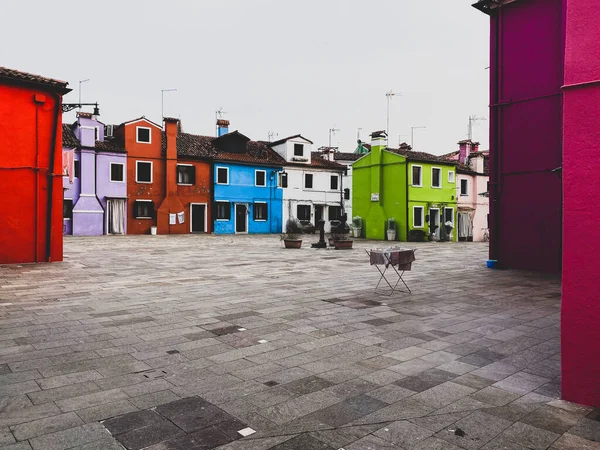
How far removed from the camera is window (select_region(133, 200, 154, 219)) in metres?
30.5

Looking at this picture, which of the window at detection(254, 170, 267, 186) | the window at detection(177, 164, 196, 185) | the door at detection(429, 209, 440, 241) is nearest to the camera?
the door at detection(429, 209, 440, 241)

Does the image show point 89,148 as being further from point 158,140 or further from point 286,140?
point 286,140

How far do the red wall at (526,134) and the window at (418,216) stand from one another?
1694 centimetres

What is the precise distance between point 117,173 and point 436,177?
2166 centimetres

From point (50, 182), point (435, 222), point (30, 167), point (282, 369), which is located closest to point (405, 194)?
point (435, 222)

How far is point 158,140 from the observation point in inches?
1241

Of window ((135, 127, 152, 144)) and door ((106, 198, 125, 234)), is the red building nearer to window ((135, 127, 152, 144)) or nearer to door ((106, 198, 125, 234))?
door ((106, 198, 125, 234))

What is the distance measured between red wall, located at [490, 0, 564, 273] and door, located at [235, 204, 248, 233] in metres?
23.2

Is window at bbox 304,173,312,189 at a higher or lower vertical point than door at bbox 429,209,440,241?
higher

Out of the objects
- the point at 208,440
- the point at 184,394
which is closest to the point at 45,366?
the point at 184,394

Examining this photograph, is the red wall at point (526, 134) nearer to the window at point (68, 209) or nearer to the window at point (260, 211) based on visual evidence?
the window at point (260, 211)

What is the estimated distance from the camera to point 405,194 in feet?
98.7

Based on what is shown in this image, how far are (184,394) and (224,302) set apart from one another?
3852mm

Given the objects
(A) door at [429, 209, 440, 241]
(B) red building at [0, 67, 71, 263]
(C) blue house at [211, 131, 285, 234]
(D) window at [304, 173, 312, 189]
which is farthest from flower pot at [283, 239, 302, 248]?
(D) window at [304, 173, 312, 189]
